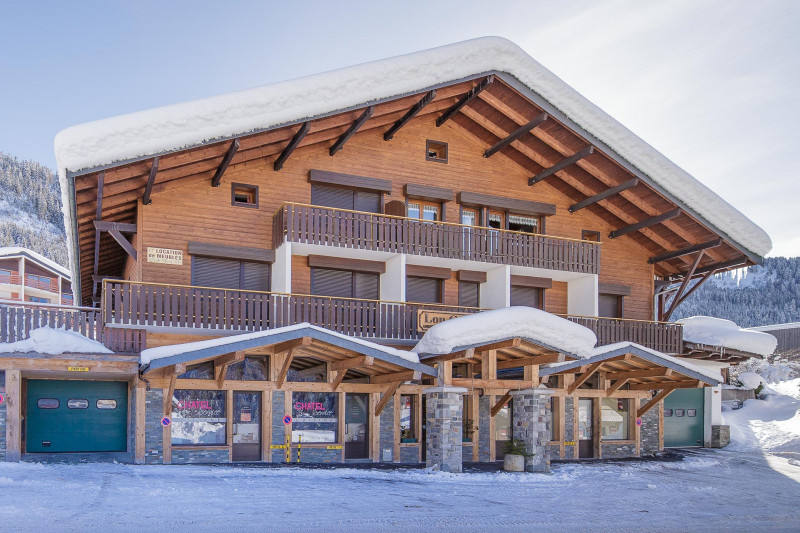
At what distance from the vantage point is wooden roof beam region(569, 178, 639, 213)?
2203 cm

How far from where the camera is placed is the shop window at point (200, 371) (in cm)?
1816

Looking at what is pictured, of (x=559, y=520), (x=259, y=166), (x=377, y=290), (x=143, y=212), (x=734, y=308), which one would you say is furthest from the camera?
(x=734, y=308)

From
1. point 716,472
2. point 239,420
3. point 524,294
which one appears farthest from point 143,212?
point 716,472

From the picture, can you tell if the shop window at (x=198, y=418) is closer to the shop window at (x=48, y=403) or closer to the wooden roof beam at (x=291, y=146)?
the shop window at (x=48, y=403)

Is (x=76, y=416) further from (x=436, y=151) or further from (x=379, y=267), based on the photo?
(x=436, y=151)

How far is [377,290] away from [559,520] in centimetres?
1049

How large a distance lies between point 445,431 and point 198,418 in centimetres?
595

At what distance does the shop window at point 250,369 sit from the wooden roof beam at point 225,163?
449 cm

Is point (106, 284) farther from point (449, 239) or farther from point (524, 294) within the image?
point (524, 294)

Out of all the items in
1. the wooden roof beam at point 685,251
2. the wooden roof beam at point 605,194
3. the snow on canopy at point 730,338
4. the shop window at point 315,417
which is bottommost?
the shop window at point 315,417

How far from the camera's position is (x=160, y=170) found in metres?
17.8

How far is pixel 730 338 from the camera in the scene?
939 inches

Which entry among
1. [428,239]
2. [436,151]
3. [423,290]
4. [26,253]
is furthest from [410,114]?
[26,253]

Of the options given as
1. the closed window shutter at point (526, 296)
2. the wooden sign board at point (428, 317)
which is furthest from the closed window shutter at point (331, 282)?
the closed window shutter at point (526, 296)
